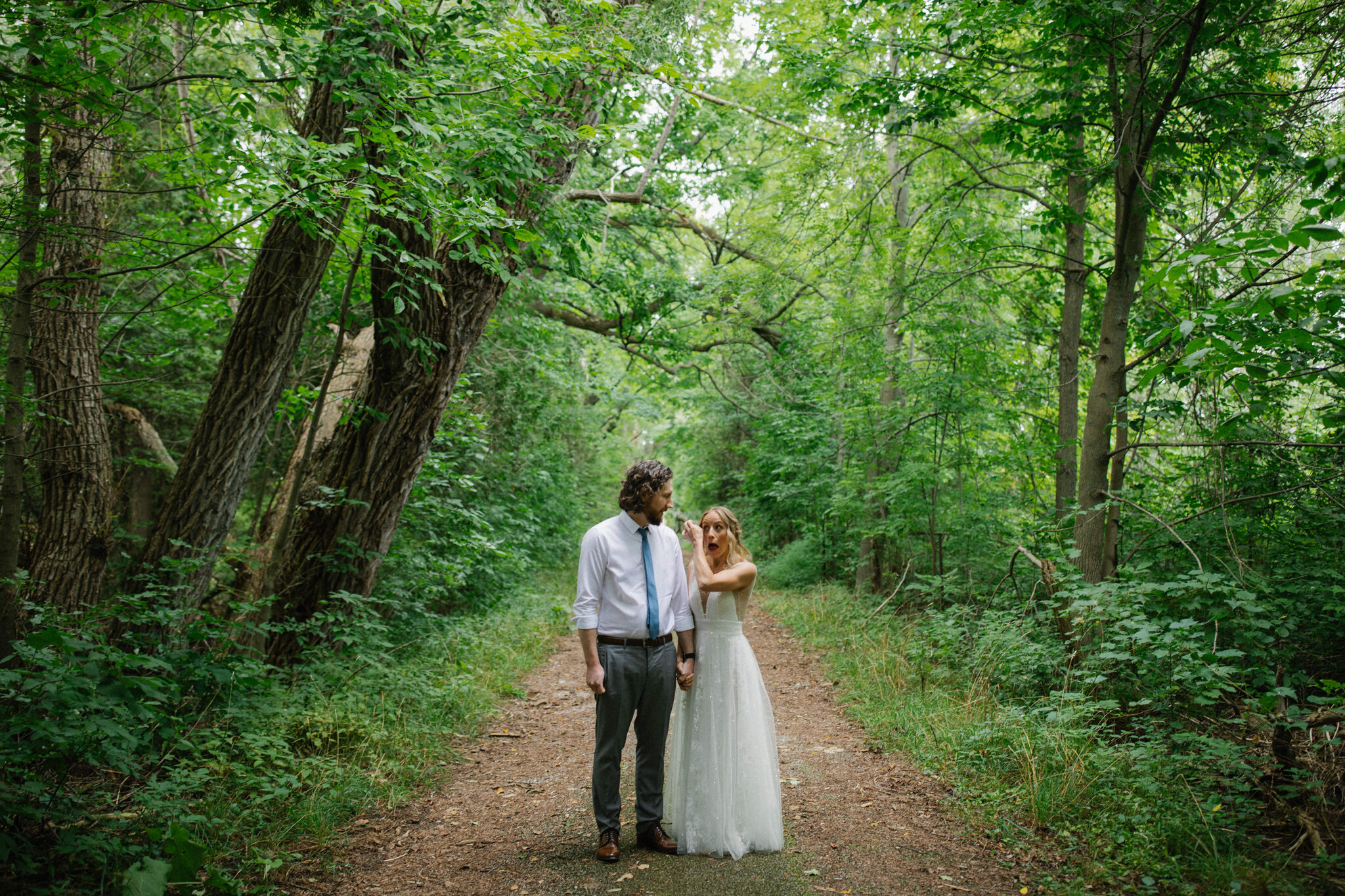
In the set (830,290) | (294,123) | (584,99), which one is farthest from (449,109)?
(830,290)

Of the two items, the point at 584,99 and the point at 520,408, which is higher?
the point at 584,99

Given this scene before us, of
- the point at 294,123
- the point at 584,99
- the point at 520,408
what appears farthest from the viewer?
the point at 520,408

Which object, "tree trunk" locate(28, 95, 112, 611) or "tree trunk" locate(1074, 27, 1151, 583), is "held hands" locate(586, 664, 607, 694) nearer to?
"tree trunk" locate(1074, 27, 1151, 583)

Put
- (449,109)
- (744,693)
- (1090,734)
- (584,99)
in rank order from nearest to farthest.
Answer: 1. (744,693)
2. (1090,734)
3. (449,109)
4. (584,99)

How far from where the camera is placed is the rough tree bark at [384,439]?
570 centimetres

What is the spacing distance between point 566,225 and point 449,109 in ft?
4.83

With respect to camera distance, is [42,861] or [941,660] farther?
[941,660]

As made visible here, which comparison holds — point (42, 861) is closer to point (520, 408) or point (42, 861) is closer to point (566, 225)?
point (566, 225)

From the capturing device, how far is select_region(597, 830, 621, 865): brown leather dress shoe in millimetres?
3477

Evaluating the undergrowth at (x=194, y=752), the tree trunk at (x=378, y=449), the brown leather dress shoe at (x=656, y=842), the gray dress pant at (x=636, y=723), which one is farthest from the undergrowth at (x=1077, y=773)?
the tree trunk at (x=378, y=449)

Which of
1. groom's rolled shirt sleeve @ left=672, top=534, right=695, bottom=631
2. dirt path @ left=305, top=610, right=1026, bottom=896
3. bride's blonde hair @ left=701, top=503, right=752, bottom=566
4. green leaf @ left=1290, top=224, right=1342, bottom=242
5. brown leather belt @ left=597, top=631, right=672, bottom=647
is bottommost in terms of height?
dirt path @ left=305, top=610, right=1026, bottom=896

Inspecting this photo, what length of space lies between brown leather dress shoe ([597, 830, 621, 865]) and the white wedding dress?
33 centimetres

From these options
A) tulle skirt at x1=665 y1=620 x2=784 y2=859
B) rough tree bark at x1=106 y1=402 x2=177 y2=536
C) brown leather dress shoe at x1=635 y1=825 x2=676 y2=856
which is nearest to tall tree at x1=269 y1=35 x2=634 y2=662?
rough tree bark at x1=106 y1=402 x2=177 y2=536

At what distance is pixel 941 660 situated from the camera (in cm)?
672
